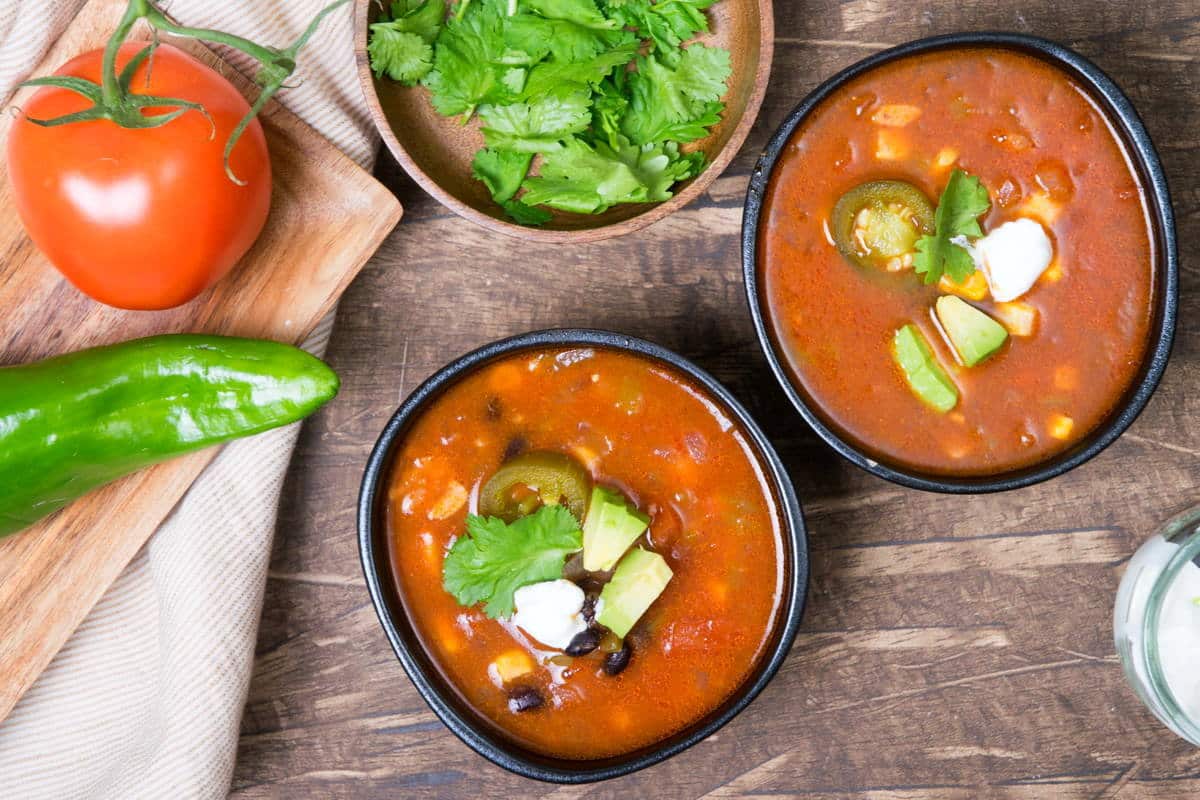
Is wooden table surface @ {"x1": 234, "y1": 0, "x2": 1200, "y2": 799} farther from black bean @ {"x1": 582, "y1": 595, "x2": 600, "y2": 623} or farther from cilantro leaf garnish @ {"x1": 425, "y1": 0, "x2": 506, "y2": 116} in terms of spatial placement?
black bean @ {"x1": 582, "y1": 595, "x2": 600, "y2": 623}

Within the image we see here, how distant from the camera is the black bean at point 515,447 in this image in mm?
2160

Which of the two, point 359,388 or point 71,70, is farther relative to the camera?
point 359,388

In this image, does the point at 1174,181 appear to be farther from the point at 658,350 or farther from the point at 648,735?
the point at 648,735

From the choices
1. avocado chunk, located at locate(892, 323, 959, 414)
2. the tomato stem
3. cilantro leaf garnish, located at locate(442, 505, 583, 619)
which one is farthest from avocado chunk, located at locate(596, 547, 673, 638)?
the tomato stem

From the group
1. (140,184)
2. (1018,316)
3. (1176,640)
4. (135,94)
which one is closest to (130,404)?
(140,184)

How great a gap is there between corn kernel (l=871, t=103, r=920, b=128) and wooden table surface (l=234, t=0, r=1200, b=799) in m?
0.35

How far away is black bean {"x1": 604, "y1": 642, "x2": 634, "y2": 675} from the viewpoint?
2.13 m

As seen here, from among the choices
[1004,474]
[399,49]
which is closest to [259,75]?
[399,49]

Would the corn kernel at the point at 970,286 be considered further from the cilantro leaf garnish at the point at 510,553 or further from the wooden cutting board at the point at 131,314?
the wooden cutting board at the point at 131,314

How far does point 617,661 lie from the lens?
213cm

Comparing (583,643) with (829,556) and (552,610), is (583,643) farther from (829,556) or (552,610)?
(829,556)

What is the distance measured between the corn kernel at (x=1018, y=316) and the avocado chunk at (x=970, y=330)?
0.03 meters

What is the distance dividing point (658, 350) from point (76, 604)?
1385 millimetres

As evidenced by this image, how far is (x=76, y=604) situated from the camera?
2.30 metres
